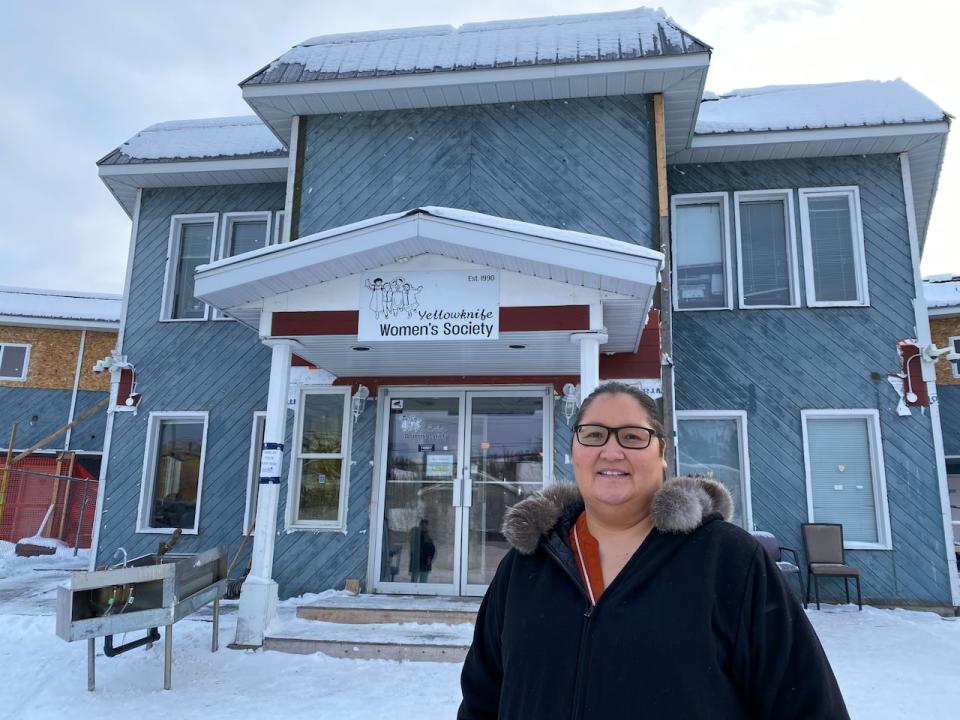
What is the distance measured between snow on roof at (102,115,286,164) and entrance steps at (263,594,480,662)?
6054 mm

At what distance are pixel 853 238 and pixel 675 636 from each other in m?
8.63

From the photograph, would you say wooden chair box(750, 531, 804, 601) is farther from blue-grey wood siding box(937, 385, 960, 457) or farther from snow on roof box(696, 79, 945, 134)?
blue-grey wood siding box(937, 385, 960, 457)

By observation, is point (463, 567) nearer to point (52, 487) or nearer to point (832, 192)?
point (832, 192)

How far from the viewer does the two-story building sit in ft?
25.0

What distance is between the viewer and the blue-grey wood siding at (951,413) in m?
13.2

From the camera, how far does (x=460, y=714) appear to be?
6.21 feet

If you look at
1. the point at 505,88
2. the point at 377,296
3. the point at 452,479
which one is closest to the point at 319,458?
the point at 452,479

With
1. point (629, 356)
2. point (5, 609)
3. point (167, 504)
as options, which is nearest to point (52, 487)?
point (167, 504)

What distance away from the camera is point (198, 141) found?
9.87 meters

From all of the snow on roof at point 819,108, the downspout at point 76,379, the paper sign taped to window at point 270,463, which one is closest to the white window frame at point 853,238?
the snow on roof at point 819,108

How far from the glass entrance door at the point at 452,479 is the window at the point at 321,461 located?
0.50m

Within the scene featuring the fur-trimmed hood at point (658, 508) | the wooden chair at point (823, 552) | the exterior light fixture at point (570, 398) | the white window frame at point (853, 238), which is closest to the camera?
the fur-trimmed hood at point (658, 508)

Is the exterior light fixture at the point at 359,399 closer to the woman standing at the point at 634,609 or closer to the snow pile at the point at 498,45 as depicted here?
the snow pile at the point at 498,45

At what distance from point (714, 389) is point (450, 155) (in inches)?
170
